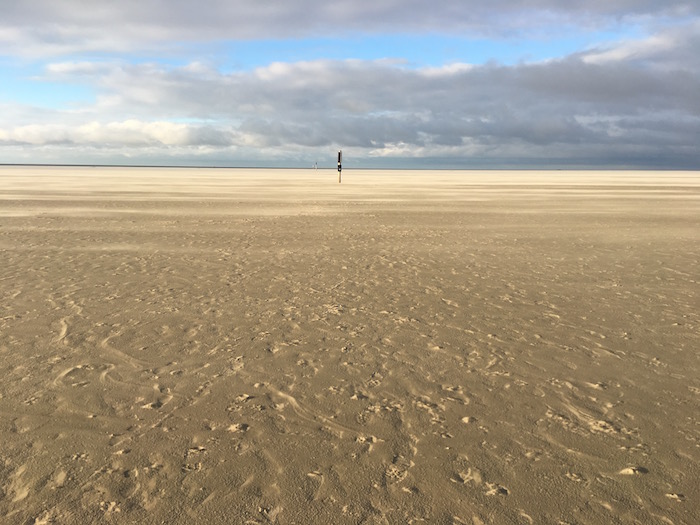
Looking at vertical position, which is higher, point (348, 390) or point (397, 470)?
point (397, 470)

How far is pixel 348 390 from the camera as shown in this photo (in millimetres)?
6547

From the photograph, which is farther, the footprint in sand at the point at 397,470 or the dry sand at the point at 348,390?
the footprint in sand at the point at 397,470

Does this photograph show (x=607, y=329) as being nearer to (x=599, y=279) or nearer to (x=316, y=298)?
(x=599, y=279)

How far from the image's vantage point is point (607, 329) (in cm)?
904

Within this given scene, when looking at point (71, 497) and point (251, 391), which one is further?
point (251, 391)

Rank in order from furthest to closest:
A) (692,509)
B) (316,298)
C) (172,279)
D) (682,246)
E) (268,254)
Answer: (682,246) < (268,254) < (172,279) < (316,298) < (692,509)

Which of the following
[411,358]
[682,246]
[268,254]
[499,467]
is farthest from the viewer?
[682,246]

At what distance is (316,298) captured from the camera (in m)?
10.9

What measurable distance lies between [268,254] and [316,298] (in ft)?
18.1

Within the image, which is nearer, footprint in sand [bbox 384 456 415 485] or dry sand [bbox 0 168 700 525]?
dry sand [bbox 0 168 700 525]

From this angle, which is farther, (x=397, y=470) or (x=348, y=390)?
(x=348, y=390)

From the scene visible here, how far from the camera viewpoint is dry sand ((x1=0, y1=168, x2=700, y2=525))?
4.43 meters

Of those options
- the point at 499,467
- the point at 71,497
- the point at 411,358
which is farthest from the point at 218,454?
the point at 411,358

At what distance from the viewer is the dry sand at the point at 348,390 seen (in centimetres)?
443
